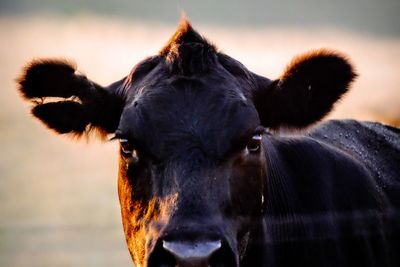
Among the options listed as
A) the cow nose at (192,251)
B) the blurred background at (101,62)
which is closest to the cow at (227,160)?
the cow nose at (192,251)

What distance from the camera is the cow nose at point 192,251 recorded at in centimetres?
486

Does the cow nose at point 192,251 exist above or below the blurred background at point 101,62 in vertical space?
above

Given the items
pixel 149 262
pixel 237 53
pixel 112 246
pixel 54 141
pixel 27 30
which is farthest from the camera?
pixel 27 30

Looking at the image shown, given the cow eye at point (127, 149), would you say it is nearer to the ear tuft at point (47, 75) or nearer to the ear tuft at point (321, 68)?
the ear tuft at point (47, 75)

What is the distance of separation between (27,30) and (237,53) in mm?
18036

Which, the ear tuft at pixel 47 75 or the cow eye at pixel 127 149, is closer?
the cow eye at pixel 127 149

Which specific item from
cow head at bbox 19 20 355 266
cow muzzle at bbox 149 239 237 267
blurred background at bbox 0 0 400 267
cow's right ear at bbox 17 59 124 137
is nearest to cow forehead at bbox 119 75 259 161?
cow head at bbox 19 20 355 266

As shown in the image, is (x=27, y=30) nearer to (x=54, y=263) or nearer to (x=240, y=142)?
(x=54, y=263)

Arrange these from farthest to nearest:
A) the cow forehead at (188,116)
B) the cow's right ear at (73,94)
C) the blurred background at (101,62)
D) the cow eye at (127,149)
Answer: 1. the blurred background at (101,62)
2. the cow's right ear at (73,94)
3. the cow eye at (127,149)
4. the cow forehead at (188,116)

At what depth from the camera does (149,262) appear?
507 cm

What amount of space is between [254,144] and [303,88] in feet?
2.50

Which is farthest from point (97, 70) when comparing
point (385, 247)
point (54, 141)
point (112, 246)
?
point (385, 247)

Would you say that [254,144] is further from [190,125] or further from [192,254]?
[192,254]

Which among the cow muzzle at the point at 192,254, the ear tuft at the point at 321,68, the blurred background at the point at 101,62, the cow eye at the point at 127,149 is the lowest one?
the blurred background at the point at 101,62
